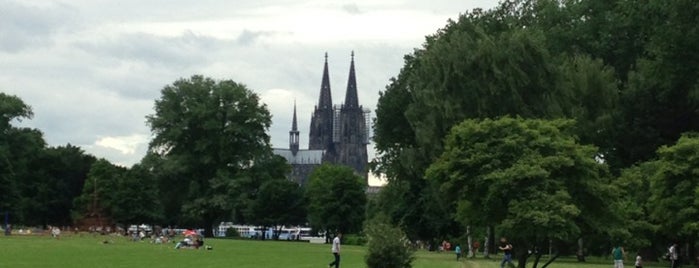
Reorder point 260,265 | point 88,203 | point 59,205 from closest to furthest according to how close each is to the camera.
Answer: point 260,265, point 88,203, point 59,205

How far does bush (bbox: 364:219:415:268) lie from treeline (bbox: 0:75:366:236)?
64619 mm

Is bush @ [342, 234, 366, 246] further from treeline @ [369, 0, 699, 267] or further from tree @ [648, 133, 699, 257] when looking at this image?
tree @ [648, 133, 699, 257]

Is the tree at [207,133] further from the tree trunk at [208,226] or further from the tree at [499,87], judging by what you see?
the tree at [499,87]

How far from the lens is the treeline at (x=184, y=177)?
344 ft

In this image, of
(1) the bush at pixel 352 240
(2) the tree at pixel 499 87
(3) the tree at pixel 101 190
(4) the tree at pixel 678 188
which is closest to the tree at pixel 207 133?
(1) the bush at pixel 352 240

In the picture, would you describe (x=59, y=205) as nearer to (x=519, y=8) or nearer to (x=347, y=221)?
(x=347, y=221)

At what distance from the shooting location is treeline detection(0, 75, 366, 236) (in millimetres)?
104875

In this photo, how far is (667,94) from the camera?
229ft

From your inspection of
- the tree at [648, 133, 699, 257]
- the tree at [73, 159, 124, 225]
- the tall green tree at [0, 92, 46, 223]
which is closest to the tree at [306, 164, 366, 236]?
the tree at [73, 159, 124, 225]

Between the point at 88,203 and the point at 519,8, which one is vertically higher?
the point at 519,8

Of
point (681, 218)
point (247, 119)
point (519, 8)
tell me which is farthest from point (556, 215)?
point (247, 119)

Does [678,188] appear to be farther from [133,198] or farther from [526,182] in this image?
[133,198]

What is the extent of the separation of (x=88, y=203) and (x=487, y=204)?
83.3 metres

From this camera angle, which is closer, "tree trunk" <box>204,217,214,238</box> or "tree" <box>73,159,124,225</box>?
"tree trunk" <box>204,217,214,238</box>
